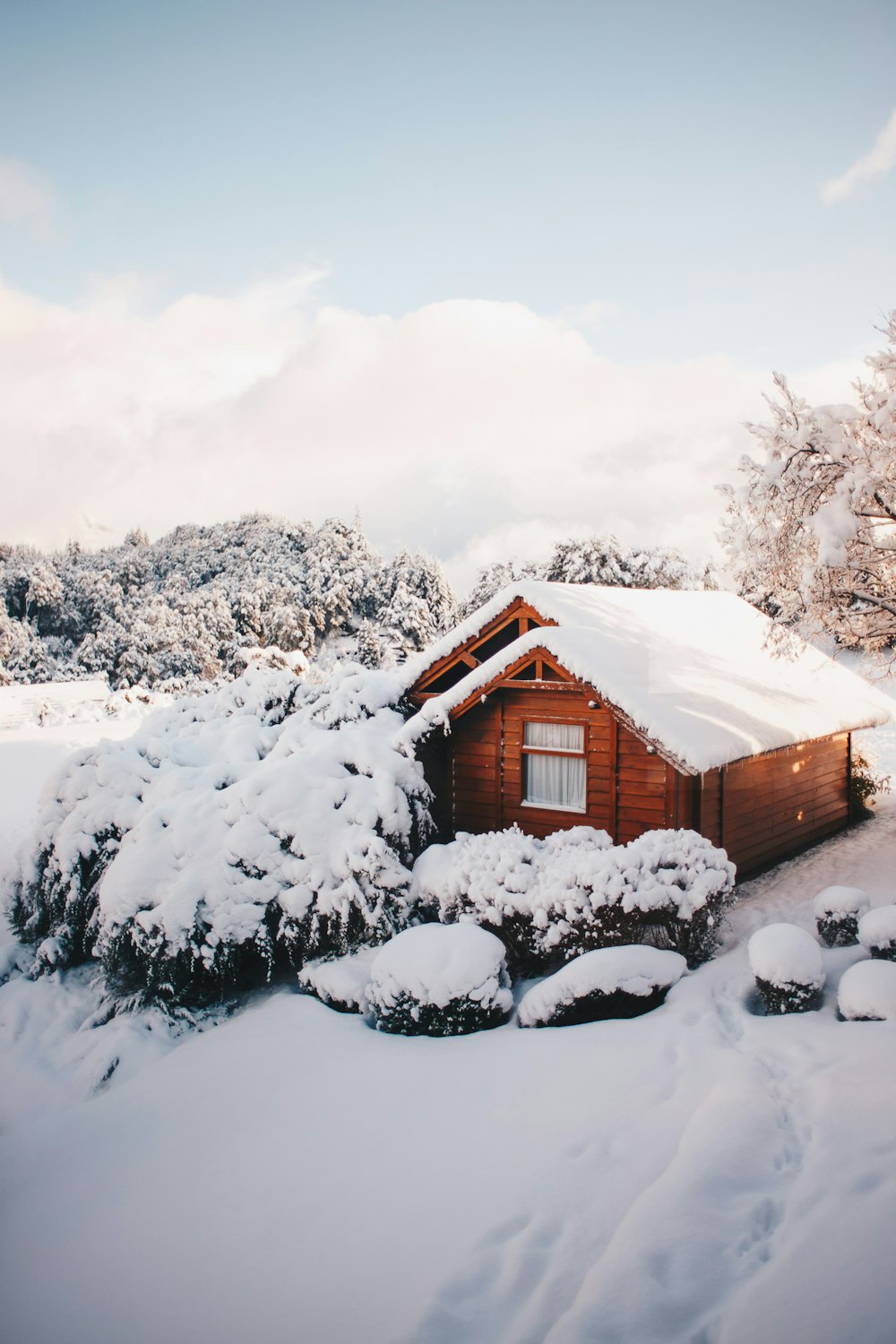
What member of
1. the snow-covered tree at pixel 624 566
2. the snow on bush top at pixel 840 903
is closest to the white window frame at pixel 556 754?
the snow on bush top at pixel 840 903

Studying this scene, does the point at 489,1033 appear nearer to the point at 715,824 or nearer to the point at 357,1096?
the point at 357,1096

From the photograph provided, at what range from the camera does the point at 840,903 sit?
10258 mm

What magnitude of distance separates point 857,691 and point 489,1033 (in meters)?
13.9

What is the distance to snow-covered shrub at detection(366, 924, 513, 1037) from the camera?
9.29 meters

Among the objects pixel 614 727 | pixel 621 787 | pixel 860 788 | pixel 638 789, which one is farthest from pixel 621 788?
pixel 860 788

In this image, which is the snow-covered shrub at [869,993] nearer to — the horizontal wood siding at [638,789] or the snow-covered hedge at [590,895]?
the snow-covered hedge at [590,895]

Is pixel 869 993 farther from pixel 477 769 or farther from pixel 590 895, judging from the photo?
pixel 477 769

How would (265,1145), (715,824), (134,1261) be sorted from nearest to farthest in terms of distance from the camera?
(134,1261)
(265,1145)
(715,824)

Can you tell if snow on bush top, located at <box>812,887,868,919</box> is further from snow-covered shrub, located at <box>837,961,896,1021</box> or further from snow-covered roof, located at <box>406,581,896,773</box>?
snow-covered roof, located at <box>406,581,896,773</box>

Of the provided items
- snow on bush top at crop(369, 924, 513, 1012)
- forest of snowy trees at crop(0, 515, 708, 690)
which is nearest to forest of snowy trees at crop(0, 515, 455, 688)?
forest of snowy trees at crop(0, 515, 708, 690)

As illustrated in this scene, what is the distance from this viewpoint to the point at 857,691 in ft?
60.8

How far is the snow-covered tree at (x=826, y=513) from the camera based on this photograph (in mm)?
11328

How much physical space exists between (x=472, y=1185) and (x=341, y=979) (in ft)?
14.3

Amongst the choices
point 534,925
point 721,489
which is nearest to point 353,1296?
point 534,925
